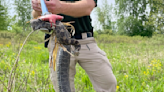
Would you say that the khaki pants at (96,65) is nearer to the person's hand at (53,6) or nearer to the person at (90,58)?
the person at (90,58)

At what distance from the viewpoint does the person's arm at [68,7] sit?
1130mm

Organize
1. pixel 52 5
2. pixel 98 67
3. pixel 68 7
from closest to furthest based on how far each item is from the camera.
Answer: pixel 52 5, pixel 68 7, pixel 98 67

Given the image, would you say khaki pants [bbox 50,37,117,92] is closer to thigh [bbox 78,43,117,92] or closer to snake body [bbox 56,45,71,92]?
thigh [bbox 78,43,117,92]

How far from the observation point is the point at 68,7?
127 cm

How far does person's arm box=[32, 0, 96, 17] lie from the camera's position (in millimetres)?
1130

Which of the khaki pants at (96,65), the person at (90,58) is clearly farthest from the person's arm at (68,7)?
the khaki pants at (96,65)

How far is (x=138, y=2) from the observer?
1300 inches

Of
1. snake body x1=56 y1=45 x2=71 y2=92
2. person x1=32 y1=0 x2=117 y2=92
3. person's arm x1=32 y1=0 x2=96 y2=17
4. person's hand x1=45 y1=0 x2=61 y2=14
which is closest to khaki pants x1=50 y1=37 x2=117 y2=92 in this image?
person x1=32 y1=0 x2=117 y2=92

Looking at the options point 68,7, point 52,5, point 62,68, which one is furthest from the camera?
point 62,68

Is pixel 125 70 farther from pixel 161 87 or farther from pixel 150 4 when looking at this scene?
pixel 150 4

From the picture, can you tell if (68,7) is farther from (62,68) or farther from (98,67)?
(98,67)

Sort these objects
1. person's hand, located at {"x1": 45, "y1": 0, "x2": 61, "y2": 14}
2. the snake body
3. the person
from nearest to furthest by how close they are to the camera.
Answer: person's hand, located at {"x1": 45, "y1": 0, "x2": 61, "y2": 14} → the snake body → the person

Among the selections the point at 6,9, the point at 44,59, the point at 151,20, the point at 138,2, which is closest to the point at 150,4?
the point at 138,2

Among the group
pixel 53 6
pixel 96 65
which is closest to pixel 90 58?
pixel 96 65
